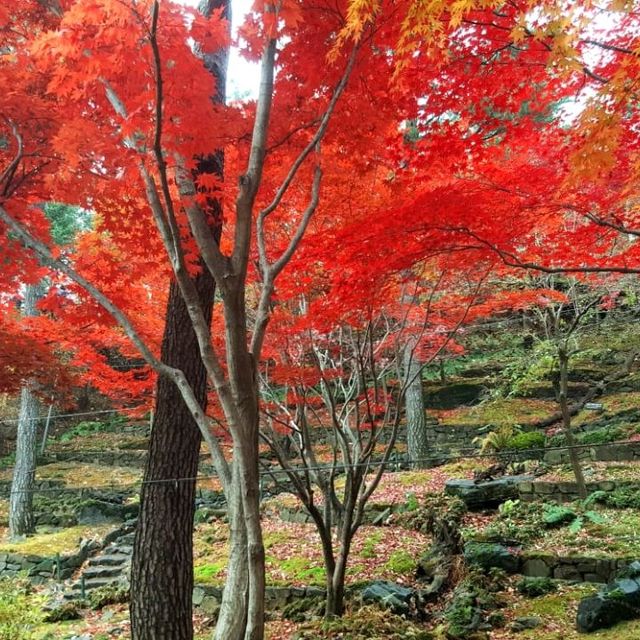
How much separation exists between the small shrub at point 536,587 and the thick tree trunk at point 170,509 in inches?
146

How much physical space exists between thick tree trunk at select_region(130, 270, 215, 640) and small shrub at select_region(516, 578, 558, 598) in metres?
3.70

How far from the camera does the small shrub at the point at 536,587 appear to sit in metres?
5.85

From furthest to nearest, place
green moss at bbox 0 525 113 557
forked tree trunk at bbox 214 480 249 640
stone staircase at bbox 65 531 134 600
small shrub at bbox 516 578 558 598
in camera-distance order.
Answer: green moss at bbox 0 525 113 557 → stone staircase at bbox 65 531 134 600 → small shrub at bbox 516 578 558 598 → forked tree trunk at bbox 214 480 249 640

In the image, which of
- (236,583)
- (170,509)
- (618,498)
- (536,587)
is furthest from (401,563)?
(236,583)

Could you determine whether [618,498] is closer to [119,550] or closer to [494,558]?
[494,558]

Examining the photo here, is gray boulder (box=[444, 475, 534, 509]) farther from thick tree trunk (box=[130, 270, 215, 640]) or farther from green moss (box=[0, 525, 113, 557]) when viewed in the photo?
green moss (box=[0, 525, 113, 557])

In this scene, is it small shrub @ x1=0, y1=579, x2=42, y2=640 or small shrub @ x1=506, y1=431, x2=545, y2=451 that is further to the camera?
small shrub @ x1=506, y1=431, x2=545, y2=451

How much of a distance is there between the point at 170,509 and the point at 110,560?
23.0 feet

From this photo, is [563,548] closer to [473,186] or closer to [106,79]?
[473,186]

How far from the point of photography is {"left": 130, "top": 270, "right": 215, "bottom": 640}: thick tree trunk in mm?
4109

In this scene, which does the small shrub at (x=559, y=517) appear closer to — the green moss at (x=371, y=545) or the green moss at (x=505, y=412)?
the green moss at (x=371, y=545)

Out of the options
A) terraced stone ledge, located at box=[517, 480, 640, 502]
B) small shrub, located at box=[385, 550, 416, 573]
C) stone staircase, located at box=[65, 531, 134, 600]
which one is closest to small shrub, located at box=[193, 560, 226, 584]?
stone staircase, located at box=[65, 531, 134, 600]

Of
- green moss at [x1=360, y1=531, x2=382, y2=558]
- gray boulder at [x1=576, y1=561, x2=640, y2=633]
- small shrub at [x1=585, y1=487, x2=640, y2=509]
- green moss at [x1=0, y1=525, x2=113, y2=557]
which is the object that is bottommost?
gray boulder at [x1=576, y1=561, x2=640, y2=633]

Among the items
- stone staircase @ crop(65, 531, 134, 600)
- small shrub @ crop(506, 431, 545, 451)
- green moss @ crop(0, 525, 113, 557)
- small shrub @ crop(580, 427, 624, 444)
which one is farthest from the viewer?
small shrub @ crop(506, 431, 545, 451)
